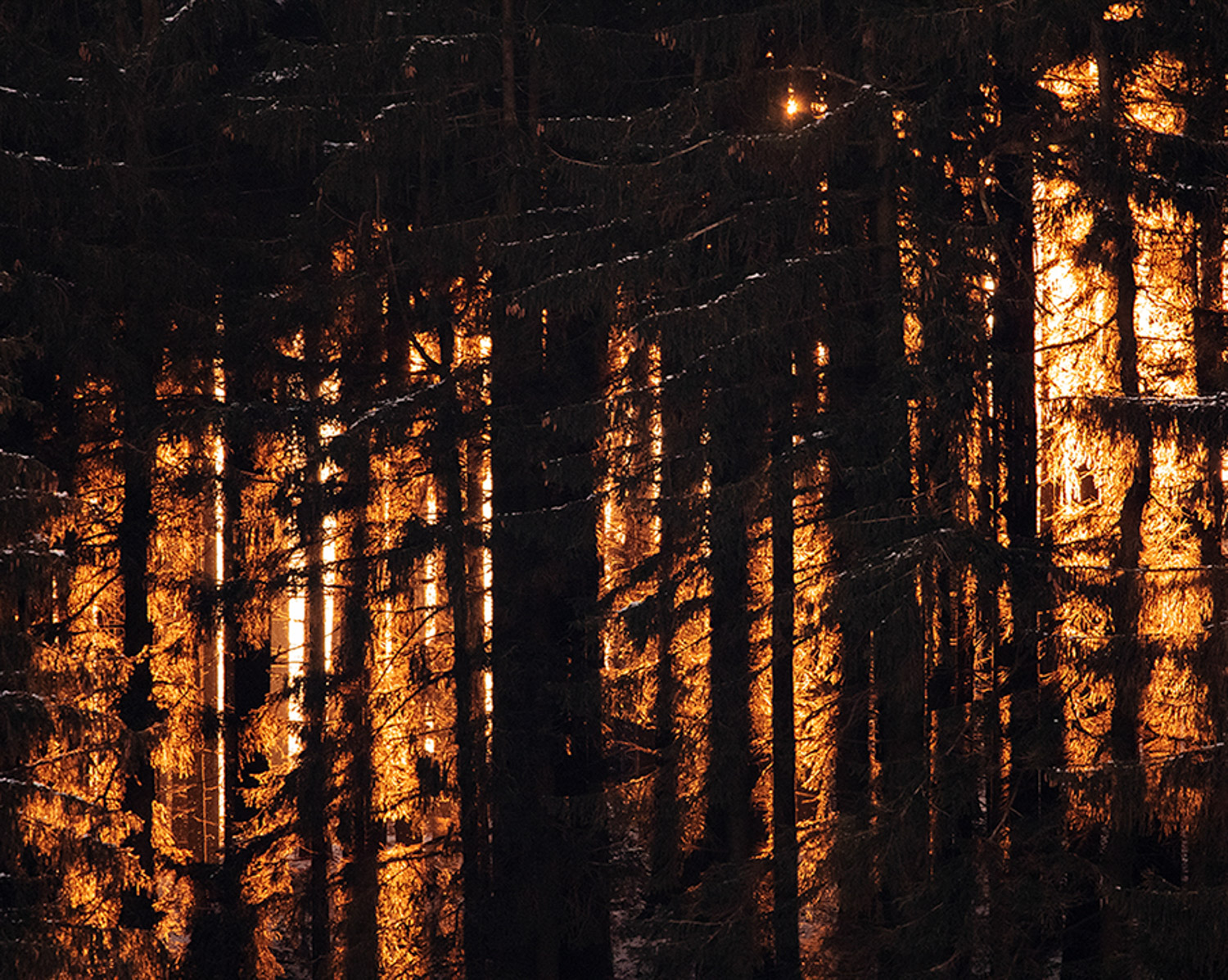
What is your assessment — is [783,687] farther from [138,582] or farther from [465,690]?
[138,582]

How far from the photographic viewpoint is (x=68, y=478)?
47.0 feet

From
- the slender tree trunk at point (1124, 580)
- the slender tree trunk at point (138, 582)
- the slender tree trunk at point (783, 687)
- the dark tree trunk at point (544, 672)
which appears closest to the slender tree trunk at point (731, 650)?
the slender tree trunk at point (783, 687)

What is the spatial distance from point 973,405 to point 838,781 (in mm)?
5150

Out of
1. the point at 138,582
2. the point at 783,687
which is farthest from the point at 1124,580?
the point at 138,582

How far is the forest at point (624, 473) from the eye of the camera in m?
10.6

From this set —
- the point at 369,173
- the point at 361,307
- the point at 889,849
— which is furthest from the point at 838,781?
the point at 369,173

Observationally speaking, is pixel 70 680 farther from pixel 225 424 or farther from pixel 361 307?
pixel 361 307

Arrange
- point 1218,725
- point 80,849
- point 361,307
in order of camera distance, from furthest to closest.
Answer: point 361,307 < point 80,849 < point 1218,725

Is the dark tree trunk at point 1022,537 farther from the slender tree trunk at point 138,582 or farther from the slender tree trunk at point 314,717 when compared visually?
the slender tree trunk at point 138,582

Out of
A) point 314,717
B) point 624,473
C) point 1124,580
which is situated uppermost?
point 624,473

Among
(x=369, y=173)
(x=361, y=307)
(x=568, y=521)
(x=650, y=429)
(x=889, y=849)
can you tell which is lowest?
(x=889, y=849)

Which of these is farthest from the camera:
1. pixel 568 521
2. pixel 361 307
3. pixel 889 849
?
pixel 361 307

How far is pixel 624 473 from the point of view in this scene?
44.7 feet

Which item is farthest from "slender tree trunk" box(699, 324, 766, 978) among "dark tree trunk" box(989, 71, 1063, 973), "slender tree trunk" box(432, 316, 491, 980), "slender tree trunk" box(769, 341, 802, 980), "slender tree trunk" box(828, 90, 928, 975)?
"slender tree trunk" box(432, 316, 491, 980)
